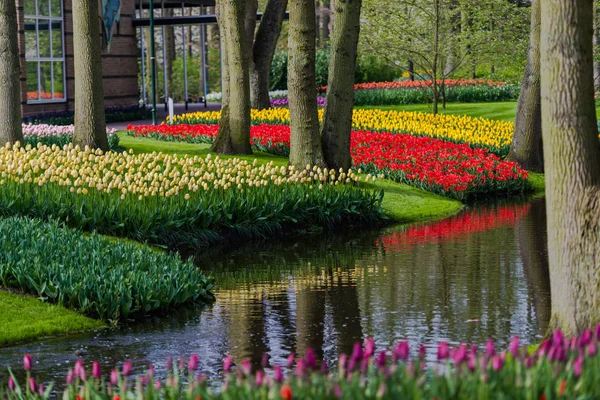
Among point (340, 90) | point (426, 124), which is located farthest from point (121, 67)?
point (340, 90)

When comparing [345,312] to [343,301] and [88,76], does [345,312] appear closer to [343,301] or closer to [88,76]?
[343,301]

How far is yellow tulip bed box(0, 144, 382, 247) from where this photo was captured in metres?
13.0

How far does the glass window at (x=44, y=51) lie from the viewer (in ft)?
104

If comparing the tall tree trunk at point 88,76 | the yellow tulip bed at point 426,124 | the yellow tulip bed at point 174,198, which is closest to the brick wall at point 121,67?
the yellow tulip bed at point 426,124

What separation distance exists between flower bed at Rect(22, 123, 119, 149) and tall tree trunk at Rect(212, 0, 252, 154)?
7.32 feet

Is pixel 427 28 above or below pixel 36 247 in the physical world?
above

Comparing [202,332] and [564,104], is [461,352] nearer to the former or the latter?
[564,104]

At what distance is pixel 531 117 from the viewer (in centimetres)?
2094

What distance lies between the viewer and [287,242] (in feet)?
46.4

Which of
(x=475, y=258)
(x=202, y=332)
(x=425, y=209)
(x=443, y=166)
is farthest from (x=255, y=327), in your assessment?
(x=443, y=166)

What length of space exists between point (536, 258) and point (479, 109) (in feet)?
75.5

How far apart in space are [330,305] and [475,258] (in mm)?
3141

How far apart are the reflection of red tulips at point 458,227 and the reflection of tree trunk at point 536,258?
0.81ft

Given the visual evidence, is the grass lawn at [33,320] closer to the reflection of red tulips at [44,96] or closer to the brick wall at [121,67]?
the reflection of red tulips at [44,96]
